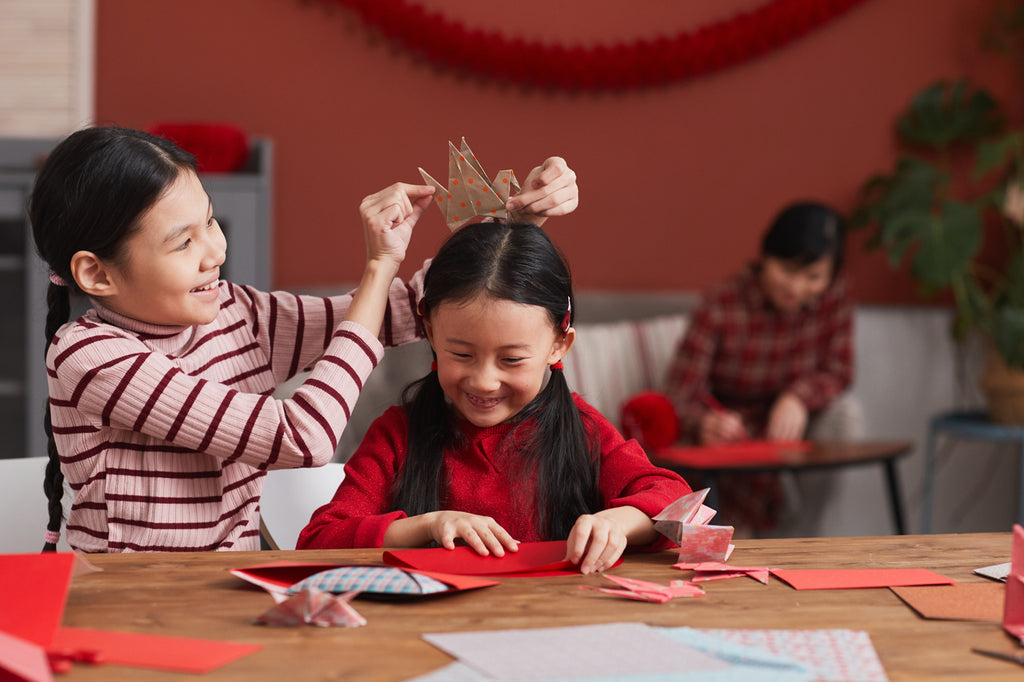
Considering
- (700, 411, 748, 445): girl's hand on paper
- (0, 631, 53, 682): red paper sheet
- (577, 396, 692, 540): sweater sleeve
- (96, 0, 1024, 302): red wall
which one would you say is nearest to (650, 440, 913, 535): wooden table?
(700, 411, 748, 445): girl's hand on paper

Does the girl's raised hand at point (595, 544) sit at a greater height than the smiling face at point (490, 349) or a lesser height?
lesser

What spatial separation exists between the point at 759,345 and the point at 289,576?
2242 millimetres

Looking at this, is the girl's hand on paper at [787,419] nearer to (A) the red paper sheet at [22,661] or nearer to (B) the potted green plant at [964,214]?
(B) the potted green plant at [964,214]

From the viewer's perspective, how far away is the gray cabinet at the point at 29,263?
2.64 m

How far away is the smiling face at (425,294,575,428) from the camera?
3.72 ft

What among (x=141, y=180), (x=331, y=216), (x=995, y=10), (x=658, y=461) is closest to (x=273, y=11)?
(x=331, y=216)

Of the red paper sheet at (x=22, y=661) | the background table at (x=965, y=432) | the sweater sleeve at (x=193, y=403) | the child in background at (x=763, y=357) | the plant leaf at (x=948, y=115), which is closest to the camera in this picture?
the red paper sheet at (x=22, y=661)

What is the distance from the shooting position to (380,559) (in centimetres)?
96

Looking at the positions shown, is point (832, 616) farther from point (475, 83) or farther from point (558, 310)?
point (475, 83)

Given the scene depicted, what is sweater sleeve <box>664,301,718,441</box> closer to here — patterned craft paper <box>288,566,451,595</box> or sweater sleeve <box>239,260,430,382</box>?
sweater sleeve <box>239,260,430,382</box>

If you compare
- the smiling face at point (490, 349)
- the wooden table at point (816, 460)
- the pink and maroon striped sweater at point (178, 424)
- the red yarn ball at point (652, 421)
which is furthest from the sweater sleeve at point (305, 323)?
the red yarn ball at point (652, 421)

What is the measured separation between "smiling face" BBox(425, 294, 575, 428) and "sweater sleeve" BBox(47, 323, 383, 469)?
11cm

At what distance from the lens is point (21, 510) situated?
1294mm

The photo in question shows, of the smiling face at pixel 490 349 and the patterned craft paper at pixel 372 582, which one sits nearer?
the patterned craft paper at pixel 372 582
